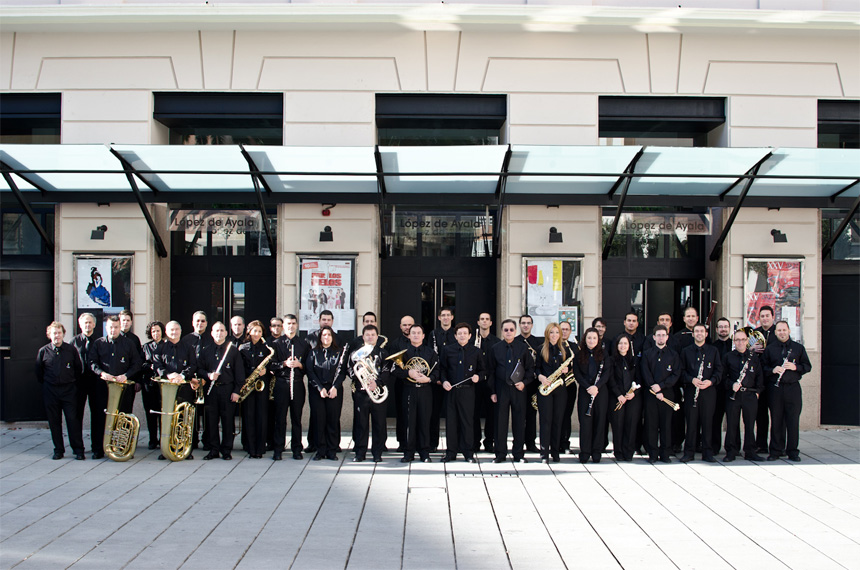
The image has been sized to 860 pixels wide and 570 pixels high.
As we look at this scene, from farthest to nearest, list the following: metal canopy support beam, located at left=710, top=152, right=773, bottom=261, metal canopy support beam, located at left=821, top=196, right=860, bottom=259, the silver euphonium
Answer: metal canopy support beam, located at left=821, top=196, right=860, bottom=259 < metal canopy support beam, located at left=710, top=152, right=773, bottom=261 < the silver euphonium

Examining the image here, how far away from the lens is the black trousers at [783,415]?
9570mm

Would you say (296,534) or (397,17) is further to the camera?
(397,17)

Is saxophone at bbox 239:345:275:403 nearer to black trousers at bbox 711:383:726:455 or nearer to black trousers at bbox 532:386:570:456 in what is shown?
black trousers at bbox 532:386:570:456

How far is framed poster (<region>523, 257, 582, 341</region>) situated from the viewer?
11.5 meters

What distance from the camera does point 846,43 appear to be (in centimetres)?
1176

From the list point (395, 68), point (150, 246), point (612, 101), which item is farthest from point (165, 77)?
point (612, 101)

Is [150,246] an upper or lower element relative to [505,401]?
upper

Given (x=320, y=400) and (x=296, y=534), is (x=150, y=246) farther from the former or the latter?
(x=296, y=534)

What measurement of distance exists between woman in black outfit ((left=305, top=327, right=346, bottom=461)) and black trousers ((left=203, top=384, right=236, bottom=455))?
1.06 m

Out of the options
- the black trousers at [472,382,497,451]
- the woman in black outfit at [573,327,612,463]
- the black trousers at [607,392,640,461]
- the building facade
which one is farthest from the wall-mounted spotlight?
the black trousers at [607,392,640,461]

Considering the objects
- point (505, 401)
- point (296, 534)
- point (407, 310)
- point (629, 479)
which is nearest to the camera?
point (296, 534)

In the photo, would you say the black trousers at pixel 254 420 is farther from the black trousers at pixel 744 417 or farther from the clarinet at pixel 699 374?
the black trousers at pixel 744 417

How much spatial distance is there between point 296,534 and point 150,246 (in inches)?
264

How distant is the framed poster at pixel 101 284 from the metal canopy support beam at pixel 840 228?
36.0ft
